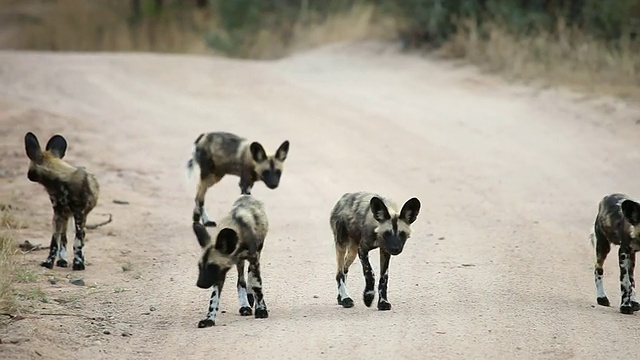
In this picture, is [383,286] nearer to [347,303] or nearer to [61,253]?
[347,303]

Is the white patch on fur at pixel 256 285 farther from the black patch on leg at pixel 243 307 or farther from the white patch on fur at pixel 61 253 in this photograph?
the white patch on fur at pixel 61 253

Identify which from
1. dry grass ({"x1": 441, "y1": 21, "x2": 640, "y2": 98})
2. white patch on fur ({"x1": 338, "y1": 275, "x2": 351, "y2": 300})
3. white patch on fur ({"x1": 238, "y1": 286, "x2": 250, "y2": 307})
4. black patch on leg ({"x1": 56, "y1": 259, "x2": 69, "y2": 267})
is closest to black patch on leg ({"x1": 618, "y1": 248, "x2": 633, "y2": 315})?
white patch on fur ({"x1": 338, "y1": 275, "x2": 351, "y2": 300})

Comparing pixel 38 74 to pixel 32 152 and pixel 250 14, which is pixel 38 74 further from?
pixel 32 152

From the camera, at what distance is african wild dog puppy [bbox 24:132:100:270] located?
862cm

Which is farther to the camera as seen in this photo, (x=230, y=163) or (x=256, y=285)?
(x=230, y=163)

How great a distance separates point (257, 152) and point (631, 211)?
367cm

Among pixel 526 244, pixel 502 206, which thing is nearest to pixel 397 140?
pixel 502 206

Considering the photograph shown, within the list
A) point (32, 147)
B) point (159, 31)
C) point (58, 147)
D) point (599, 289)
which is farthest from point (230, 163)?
point (159, 31)

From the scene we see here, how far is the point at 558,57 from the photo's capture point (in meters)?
17.0

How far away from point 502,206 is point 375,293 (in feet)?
12.1

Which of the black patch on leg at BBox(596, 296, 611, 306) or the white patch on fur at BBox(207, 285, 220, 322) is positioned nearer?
the white patch on fur at BBox(207, 285, 220, 322)

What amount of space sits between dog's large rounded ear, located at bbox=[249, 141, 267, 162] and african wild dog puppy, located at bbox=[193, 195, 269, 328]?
2.48m

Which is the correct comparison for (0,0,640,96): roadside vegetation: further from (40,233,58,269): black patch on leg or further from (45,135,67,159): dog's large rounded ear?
(40,233,58,269): black patch on leg

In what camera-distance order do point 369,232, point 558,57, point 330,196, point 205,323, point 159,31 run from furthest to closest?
1. point 159,31
2. point 558,57
3. point 330,196
4. point 369,232
5. point 205,323
